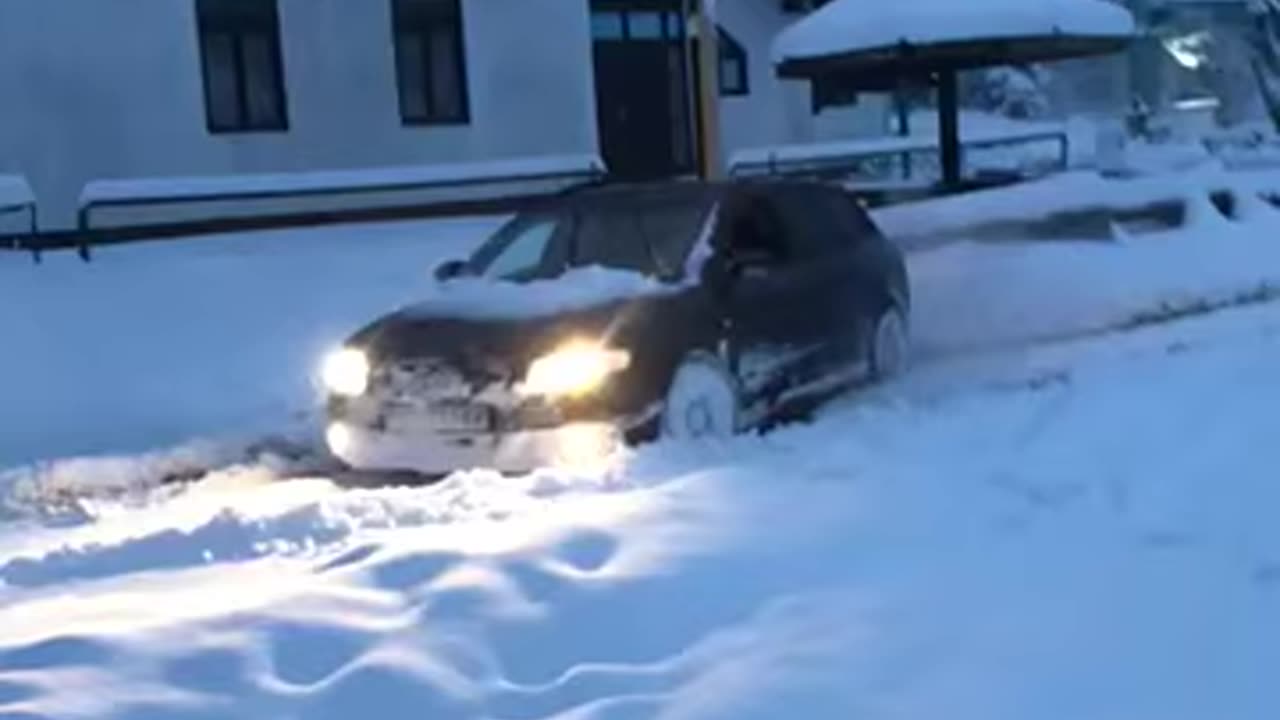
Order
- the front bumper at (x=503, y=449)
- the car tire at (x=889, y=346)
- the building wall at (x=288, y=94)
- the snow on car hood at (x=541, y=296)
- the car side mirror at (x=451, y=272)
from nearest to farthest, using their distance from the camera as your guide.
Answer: the front bumper at (x=503, y=449) → the snow on car hood at (x=541, y=296) → the car side mirror at (x=451, y=272) → the car tire at (x=889, y=346) → the building wall at (x=288, y=94)

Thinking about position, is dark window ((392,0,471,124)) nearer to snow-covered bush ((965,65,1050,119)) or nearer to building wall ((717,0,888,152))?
building wall ((717,0,888,152))

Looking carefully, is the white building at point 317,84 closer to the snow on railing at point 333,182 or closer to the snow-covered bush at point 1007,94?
the snow on railing at point 333,182

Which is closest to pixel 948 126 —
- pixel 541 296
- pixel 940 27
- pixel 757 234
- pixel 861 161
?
pixel 940 27

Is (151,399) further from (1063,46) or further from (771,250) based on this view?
(1063,46)

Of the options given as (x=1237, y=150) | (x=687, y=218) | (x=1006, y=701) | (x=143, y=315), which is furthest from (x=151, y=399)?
(x=1237, y=150)

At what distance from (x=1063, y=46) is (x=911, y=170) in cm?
1034

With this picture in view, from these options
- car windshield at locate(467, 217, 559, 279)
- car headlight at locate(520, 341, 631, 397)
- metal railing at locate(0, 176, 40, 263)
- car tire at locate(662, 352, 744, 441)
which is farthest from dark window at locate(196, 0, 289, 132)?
car headlight at locate(520, 341, 631, 397)

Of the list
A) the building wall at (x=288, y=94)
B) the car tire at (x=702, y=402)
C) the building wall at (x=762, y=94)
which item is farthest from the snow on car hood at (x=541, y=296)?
the building wall at (x=762, y=94)

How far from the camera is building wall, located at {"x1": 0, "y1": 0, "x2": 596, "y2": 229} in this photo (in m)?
20.5

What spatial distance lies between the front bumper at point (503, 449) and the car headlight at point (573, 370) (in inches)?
7.3

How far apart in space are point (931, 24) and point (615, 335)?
446 inches

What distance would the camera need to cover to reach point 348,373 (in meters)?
9.85

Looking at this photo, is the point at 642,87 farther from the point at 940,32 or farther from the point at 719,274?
the point at 719,274

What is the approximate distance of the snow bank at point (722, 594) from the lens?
4.90 metres
